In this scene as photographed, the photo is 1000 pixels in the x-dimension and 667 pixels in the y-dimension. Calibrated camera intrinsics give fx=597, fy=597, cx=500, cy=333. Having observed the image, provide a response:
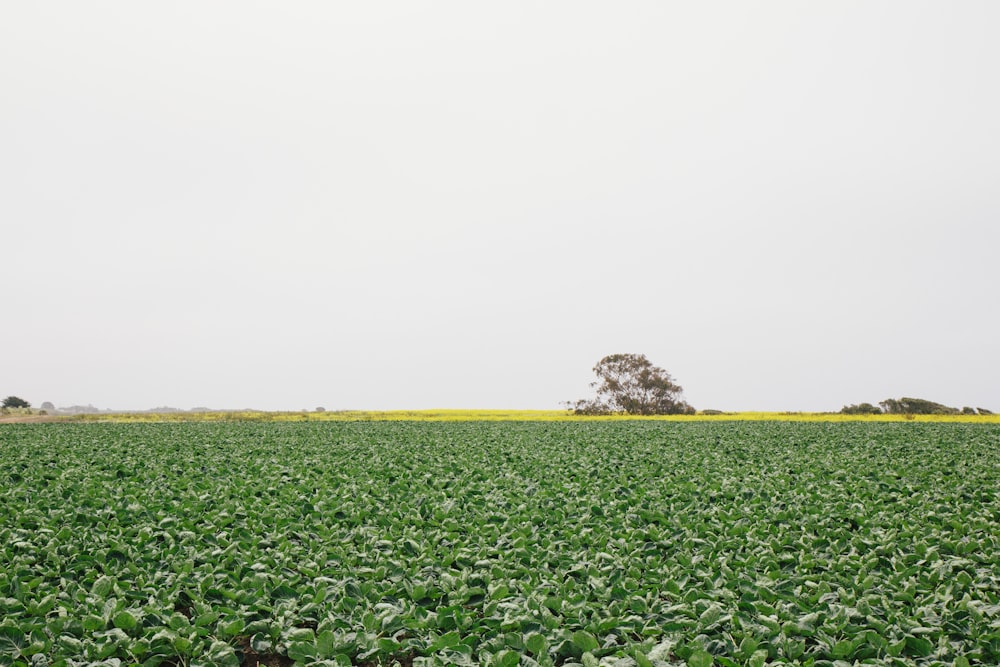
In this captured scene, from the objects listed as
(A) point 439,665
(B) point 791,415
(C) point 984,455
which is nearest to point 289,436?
(A) point 439,665

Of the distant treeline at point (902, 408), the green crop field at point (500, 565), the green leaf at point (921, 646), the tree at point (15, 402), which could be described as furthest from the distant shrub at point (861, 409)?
the tree at point (15, 402)

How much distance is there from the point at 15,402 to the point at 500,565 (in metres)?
84.4

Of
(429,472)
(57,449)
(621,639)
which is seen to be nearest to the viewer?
(621,639)

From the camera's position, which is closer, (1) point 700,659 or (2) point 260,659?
(1) point 700,659

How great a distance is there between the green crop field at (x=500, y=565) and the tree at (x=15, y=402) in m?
68.0

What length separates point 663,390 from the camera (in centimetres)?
6188

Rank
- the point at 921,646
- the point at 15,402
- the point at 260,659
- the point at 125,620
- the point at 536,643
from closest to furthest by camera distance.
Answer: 1. the point at 536,643
2. the point at 921,646
3. the point at 125,620
4. the point at 260,659
5. the point at 15,402

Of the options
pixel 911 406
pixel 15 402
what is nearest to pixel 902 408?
pixel 911 406

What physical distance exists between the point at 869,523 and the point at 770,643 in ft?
20.3

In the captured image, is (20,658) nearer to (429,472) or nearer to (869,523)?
(429,472)

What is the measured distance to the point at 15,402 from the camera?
69.9 meters

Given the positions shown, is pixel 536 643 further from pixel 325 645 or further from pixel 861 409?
pixel 861 409

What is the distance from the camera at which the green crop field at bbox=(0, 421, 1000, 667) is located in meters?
5.39

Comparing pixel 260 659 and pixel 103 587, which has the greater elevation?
pixel 103 587
